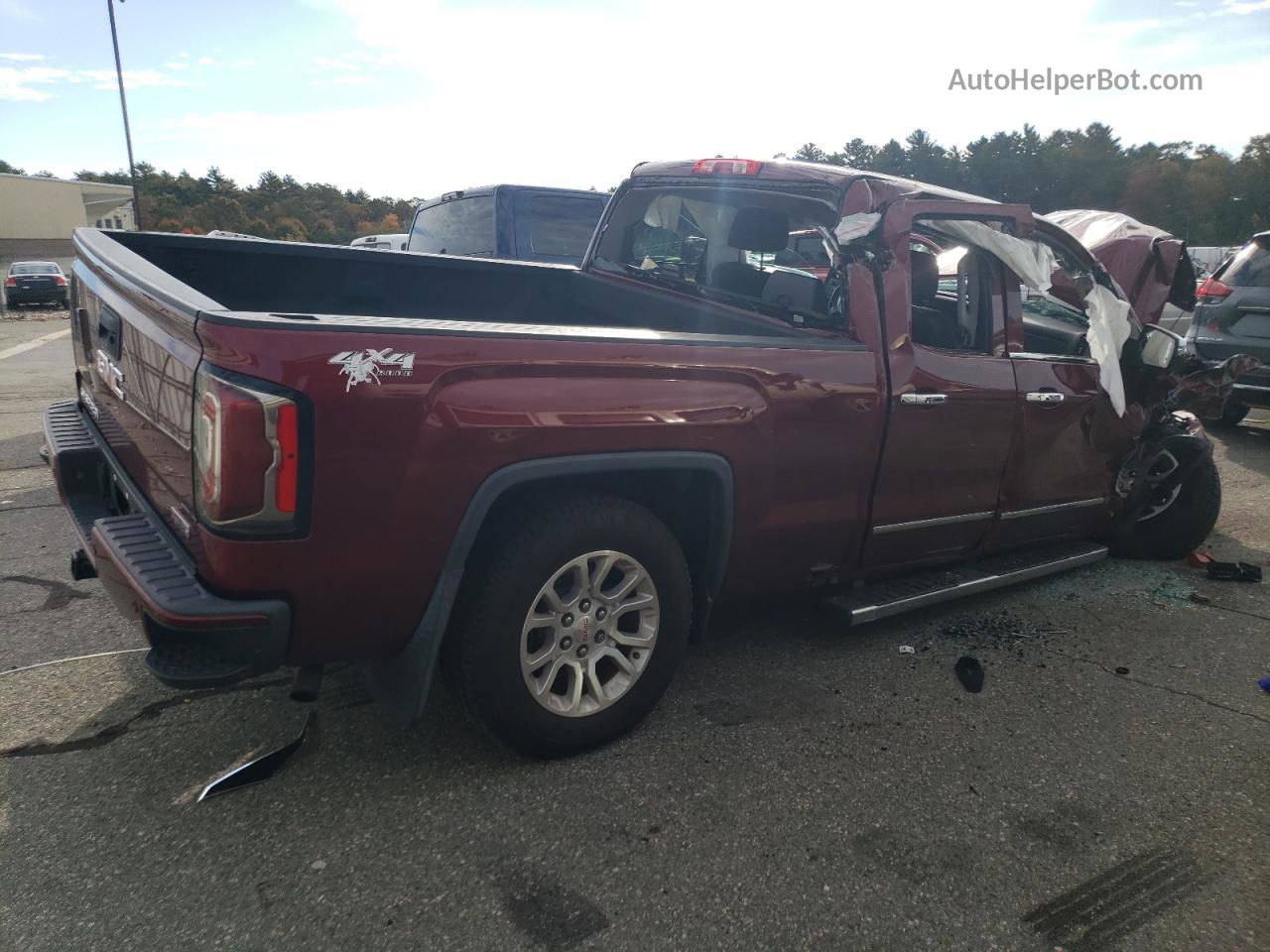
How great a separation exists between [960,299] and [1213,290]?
5.92 meters

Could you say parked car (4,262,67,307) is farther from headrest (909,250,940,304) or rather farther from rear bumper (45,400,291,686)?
headrest (909,250,940,304)

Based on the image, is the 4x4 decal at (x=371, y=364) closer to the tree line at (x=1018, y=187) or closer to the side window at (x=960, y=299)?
the side window at (x=960, y=299)

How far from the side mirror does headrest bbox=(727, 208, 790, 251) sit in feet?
6.97

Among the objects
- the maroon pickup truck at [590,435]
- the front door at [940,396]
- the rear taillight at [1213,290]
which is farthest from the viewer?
the rear taillight at [1213,290]

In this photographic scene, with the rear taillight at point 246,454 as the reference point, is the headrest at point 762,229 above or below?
above

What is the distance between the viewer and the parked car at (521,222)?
773cm

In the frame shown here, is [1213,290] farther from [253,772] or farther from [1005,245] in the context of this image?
[253,772]

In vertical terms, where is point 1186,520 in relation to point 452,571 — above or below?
below

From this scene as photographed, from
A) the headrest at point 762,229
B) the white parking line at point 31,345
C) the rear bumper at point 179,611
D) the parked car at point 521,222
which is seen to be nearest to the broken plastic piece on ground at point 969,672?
the headrest at point 762,229

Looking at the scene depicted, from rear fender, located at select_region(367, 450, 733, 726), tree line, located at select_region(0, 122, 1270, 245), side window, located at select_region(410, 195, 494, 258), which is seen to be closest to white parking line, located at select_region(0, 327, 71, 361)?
side window, located at select_region(410, 195, 494, 258)

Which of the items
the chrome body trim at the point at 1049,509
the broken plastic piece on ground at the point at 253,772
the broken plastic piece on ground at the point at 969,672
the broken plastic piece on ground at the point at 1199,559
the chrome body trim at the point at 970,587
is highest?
the chrome body trim at the point at 1049,509

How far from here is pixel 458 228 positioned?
26.8 ft

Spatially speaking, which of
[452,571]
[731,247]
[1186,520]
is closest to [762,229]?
[731,247]

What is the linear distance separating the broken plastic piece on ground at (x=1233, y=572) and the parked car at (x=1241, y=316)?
11.9ft
